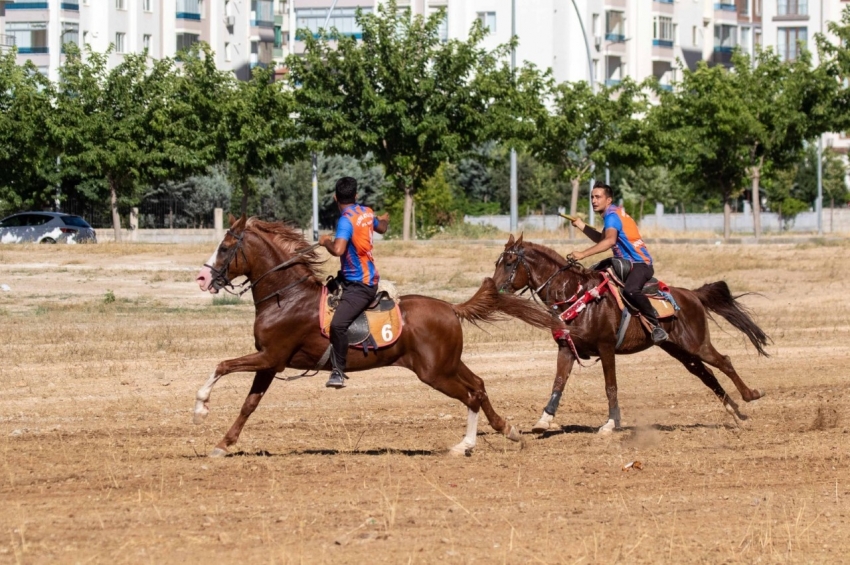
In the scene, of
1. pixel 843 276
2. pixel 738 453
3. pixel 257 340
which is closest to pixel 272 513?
pixel 257 340

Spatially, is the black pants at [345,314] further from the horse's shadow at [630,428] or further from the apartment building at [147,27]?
the apartment building at [147,27]

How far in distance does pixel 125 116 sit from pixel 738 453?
133 ft

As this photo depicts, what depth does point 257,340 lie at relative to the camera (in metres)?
11.3

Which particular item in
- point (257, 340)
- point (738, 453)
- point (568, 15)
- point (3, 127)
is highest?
point (568, 15)

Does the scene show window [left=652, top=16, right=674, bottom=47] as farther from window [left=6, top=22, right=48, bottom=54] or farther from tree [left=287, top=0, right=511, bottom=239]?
tree [left=287, top=0, right=511, bottom=239]

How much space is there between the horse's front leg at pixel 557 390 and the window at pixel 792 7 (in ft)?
303

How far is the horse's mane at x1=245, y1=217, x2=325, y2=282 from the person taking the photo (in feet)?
37.8

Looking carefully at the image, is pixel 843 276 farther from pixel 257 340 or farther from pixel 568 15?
pixel 568 15

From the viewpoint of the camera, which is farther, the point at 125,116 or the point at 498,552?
the point at 125,116

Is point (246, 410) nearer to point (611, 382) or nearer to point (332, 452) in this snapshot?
point (332, 452)

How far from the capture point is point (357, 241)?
437 inches

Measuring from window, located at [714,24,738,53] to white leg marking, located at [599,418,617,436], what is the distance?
288ft

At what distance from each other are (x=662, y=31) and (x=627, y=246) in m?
79.8

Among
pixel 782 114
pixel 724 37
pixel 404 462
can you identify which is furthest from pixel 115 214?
pixel 724 37
